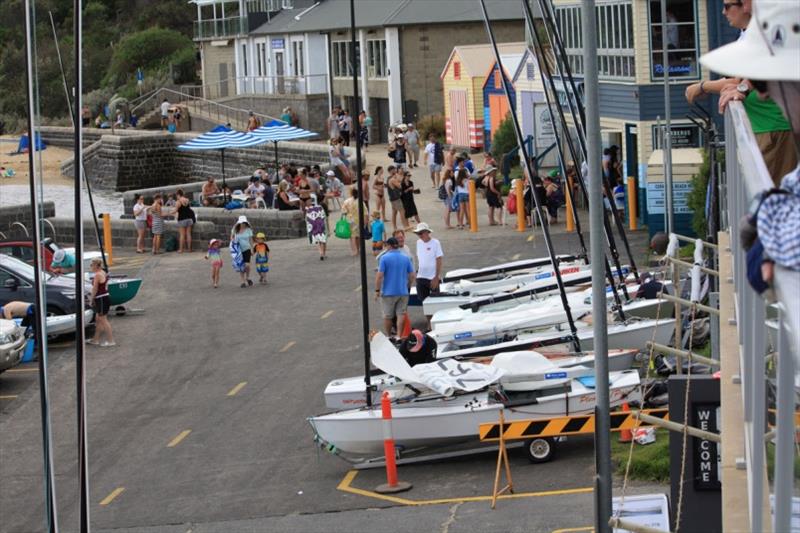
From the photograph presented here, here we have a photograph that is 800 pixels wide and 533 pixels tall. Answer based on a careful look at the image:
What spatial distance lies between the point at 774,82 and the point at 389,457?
13.7 metres

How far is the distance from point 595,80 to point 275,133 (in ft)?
123

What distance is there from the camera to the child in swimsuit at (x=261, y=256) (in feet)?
99.0

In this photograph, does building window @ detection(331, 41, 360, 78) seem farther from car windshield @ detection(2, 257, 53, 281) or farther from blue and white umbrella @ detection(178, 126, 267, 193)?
car windshield @ detection(2, 257, 53, 281)

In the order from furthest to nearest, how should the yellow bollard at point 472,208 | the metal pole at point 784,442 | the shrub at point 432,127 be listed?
the shrub at point 432,127
the yellow bollard at point 472,208
the metal pole at point 784,442

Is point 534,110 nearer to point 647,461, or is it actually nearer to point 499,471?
point 499,471

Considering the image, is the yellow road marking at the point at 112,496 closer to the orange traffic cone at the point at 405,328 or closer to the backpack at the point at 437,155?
the orange traffic cone at the point at 405,328

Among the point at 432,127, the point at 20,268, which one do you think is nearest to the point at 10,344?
the point at 20,268

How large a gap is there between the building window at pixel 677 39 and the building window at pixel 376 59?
29107 mm

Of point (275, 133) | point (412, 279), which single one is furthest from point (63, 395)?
point (275, 133)

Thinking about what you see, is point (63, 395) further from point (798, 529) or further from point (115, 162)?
point (115, 162)

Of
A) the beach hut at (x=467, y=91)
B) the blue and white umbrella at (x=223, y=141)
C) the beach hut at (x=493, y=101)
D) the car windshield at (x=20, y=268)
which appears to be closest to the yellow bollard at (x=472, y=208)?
the car windshield at (x=20, y=268)

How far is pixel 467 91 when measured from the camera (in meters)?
52.0

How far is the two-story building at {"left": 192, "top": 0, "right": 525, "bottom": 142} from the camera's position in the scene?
61.2 metres

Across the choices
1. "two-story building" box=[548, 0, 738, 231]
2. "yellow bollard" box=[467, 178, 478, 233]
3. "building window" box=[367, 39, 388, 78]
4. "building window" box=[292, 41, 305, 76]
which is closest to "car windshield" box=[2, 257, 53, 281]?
"yellow bollard" box=[467, 178, 478, 233]
